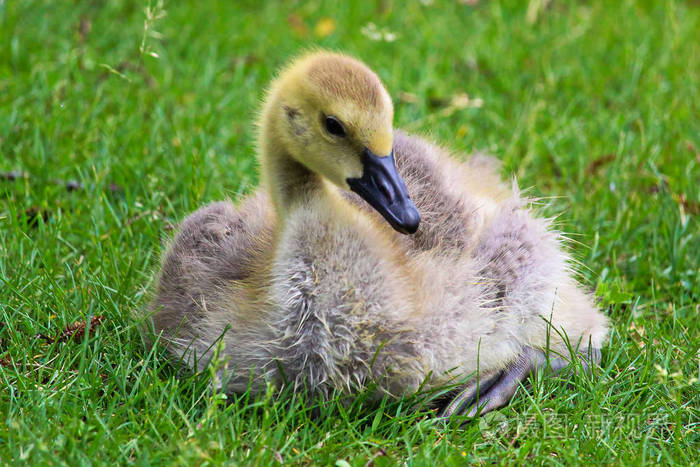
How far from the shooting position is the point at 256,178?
4324 millimetres

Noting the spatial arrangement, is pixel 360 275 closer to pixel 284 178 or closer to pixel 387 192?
pixel 387 192

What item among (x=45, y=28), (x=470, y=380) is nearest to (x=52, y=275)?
(x=470, y=380)

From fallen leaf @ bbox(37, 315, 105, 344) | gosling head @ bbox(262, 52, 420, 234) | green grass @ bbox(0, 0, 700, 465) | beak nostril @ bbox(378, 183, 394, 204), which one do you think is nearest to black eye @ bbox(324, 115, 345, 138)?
gosling head @ bbox(262, 52, 420, 234)

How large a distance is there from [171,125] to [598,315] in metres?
2.38

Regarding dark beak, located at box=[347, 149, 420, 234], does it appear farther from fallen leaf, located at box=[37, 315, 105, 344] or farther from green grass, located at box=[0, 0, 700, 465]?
fallen leaf, located at box=[37, 315, 105, 344]

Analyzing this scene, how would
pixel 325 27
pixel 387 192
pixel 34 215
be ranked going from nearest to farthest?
pixel 387 192, pixel 34 215, pixel 325 27

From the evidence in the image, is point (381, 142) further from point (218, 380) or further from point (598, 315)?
point (598, 315)

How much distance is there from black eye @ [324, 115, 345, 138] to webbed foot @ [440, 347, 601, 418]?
867mm

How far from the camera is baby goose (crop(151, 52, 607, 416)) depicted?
2.67 meters

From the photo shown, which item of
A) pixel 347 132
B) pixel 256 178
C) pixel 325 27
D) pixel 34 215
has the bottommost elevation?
pixel 256 178

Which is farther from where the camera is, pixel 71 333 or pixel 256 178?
pixel 256 178

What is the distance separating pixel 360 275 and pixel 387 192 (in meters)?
0.25

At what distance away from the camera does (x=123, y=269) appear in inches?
137

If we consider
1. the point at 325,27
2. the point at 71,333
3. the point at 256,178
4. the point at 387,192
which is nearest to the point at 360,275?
the point at 387,192
